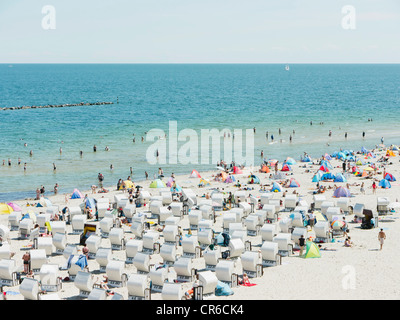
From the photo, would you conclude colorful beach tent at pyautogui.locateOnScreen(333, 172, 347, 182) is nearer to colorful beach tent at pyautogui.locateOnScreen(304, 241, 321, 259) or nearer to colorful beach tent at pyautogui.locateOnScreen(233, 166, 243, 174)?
colorful beach tent at pyautogui.locateOnScreen(233, 166, 243, 174)

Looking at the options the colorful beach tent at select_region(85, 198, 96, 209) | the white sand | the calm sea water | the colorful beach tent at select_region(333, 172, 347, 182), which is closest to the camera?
the white sand

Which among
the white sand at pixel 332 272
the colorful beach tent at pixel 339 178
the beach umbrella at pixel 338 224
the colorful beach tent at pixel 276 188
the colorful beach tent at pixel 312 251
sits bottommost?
the white sand at pixel 332 272

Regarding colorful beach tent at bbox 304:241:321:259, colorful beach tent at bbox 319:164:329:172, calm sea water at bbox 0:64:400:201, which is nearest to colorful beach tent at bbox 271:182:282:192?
colorful beach tent at bbox 319:164:329:172

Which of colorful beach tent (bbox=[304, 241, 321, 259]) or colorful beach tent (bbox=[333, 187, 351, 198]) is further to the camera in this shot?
colorful beach tent (bbox=[333, 187, 351, 198])

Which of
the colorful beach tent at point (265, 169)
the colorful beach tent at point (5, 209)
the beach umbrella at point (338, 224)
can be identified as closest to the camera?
the beach umbrella at point (338, 224)

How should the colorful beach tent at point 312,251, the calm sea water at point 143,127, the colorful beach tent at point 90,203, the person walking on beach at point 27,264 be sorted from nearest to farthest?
the person walking on beach at point 27,264
the colorful beach tent at point 312,251
the colorful beach tent at point 90,203
the calm sea water at point 143,127

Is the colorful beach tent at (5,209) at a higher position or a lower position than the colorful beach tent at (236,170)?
lower

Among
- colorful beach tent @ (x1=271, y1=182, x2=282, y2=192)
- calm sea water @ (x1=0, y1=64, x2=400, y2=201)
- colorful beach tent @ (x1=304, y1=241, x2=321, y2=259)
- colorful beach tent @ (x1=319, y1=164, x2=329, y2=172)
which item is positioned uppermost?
calm sea water @ (x1=0, y1=64, x2=400, y2=201)

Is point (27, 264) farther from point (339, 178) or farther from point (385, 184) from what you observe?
point (339, 178)

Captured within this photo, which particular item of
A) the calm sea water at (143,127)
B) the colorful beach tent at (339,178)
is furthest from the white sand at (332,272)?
the calm sea water at (143,127)

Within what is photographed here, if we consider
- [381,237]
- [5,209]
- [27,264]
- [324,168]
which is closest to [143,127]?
[324,168]

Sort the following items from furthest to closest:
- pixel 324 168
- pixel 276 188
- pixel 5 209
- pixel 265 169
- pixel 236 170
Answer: pixel 265 169, pixel 236 170, pixel 324 168, pixel 276 188, pixel 5 209

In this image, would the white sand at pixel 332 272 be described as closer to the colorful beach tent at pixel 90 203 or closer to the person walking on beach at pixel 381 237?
the person walking on beach at pixel 381 237
